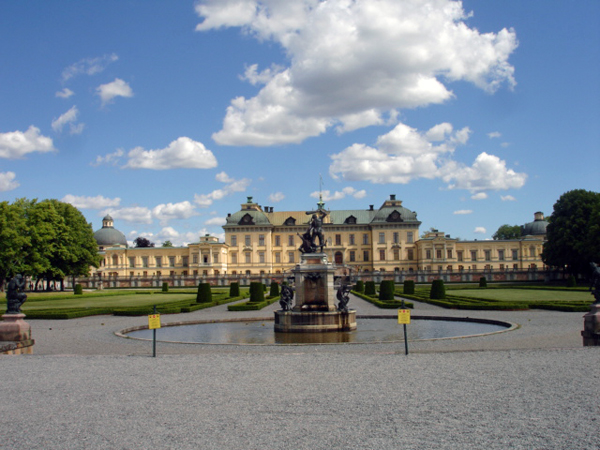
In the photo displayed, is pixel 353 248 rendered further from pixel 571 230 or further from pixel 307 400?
pixel 307 400

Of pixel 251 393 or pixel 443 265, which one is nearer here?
pixel 251 393

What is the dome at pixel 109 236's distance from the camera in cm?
10217

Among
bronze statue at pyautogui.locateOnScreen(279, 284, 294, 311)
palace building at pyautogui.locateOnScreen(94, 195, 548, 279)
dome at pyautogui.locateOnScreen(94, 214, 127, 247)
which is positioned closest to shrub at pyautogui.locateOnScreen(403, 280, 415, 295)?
bronze statue at pyautogui.locateOnScreen(279, 284, 294, 311)

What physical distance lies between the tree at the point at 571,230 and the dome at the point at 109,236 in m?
72.4

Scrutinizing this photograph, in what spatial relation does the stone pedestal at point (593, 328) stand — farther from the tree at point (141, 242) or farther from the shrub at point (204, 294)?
the tree at point (141, 242)

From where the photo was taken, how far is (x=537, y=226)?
320 feet

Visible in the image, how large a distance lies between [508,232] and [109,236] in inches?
3165

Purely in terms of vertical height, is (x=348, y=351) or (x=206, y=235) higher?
(x=206, y=235)

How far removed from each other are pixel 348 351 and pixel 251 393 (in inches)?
188

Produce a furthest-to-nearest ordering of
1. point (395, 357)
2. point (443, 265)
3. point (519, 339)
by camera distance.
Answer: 1. point (443, 265)
2. point (519, 339)
3. point (395, 357)

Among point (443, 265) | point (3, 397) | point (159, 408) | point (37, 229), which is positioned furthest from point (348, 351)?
point (443, 265)

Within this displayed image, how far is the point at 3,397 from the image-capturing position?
27.3 feet

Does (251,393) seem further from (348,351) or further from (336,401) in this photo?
(348,351)

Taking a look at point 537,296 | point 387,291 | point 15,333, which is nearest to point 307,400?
point 15,333
